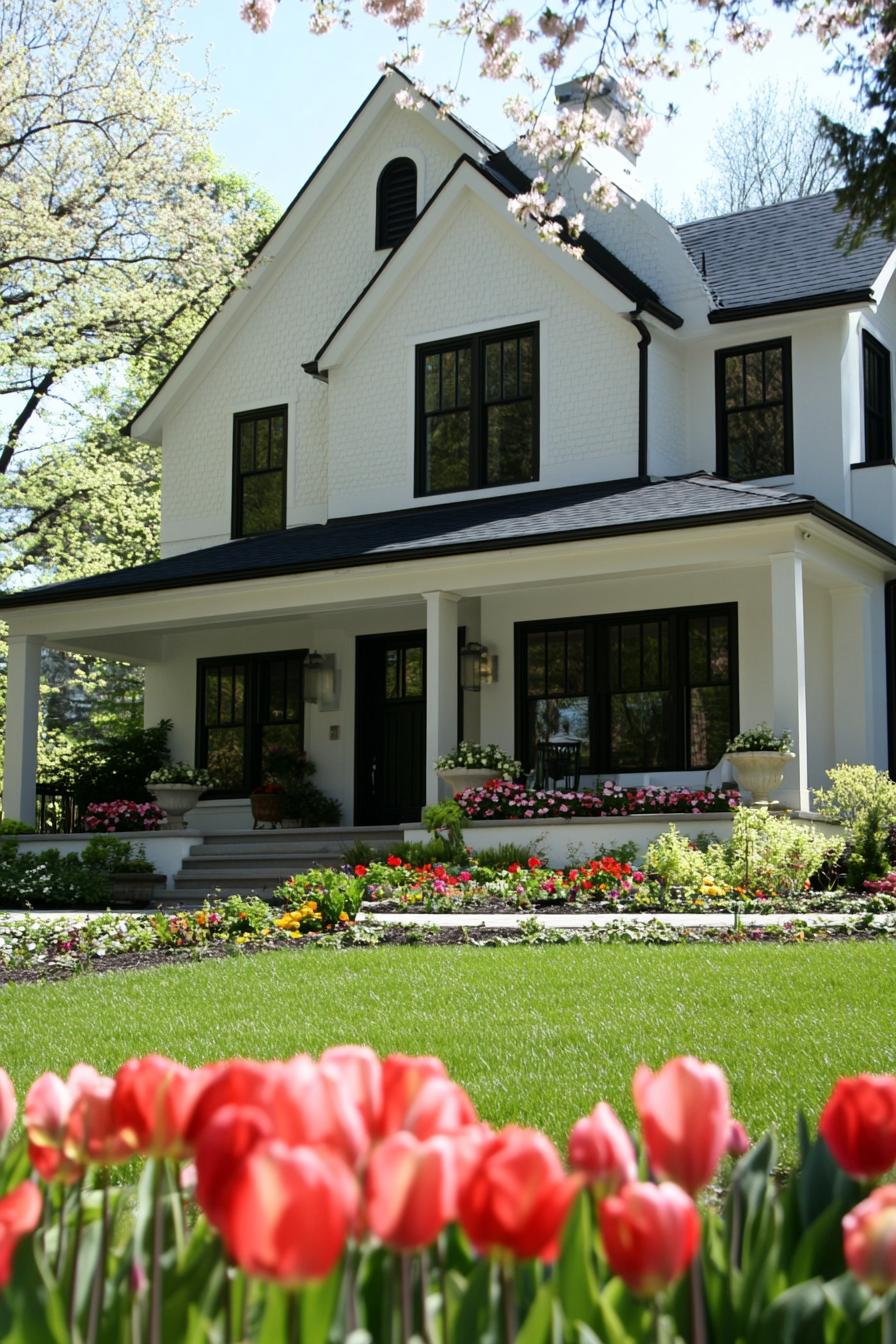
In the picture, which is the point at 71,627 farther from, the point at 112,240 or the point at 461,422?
the point at 112,240

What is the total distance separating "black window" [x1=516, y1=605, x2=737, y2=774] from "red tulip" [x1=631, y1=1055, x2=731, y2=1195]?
1511 cm

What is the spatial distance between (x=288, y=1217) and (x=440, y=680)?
589 inches

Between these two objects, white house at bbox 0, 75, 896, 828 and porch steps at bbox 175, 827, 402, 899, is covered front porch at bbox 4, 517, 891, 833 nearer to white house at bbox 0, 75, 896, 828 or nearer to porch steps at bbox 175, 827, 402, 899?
white house at bbox 0, 75, 896, 828

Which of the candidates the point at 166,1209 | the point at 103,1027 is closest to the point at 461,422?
the point at 103,1027

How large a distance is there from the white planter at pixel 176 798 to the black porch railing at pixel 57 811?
1698 mm

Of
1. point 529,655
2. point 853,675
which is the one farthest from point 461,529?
point 853,675

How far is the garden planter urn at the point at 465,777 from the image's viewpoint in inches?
611

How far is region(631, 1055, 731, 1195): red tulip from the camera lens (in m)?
1.35

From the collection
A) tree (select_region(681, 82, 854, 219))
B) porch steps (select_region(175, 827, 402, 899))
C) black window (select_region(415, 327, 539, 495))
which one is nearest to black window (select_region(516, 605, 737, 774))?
black window (select_region(415, 327, 539, 495))

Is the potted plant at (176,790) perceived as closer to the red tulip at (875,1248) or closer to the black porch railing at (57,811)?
the black porch railing at (57,811)

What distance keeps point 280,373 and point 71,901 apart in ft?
29.2

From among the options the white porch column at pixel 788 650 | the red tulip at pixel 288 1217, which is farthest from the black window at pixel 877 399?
the red tulip at pixel 288 1217

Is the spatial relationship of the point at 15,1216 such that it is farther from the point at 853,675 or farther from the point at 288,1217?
the point at 853,675

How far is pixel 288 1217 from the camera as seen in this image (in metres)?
1.08
